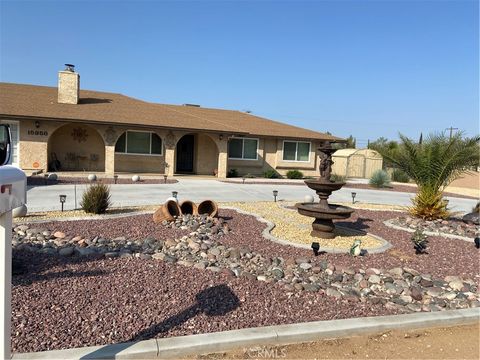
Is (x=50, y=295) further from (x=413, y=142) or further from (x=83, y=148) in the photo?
(x=83, y=148)

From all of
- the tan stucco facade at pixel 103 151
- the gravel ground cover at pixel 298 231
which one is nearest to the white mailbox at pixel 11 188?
the gravel ground cover at pixel 298 231

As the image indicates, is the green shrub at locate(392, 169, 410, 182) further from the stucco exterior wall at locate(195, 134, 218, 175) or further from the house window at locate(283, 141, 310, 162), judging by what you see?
the stucco exterior wall at locate(195, 134, 218, 175)

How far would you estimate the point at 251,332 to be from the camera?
12.8 feet

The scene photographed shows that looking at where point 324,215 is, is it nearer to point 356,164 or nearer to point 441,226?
point 441,226

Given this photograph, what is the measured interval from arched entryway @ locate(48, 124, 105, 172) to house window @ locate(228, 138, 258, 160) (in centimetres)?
801

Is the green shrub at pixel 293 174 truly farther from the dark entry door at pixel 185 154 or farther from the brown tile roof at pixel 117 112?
the dark entry door at pixel 185 154

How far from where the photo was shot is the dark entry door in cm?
2547

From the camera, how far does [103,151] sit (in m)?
22.7

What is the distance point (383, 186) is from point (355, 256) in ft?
57.3

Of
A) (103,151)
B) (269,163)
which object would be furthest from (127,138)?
(269,163)

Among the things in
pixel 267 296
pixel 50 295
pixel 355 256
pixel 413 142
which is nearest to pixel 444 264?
pixel 355 256

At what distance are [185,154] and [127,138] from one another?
4.16 meters

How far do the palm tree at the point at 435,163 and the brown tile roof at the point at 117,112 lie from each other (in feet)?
44.3

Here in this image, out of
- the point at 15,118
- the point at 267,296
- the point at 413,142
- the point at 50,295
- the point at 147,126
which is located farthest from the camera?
the point at 147,126
